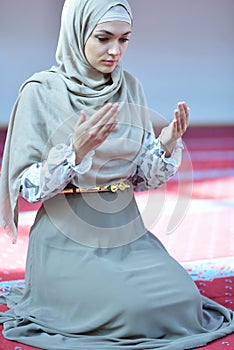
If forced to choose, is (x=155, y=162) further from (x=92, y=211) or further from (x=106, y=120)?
(x=106, y=120)

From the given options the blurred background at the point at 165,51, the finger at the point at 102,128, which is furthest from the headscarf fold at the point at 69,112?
the blurred background at the point at 165,51

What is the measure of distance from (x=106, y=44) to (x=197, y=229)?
172cm

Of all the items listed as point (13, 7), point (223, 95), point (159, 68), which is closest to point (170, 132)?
point (13, 7)

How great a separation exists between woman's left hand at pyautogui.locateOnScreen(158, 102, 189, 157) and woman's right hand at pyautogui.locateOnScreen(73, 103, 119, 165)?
10.4 inches

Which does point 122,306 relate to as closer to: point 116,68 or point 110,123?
point 110,123

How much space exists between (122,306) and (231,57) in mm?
6480

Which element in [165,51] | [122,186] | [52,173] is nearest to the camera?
[52,173]

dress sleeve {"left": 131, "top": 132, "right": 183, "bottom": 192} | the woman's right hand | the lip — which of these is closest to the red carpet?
dress sleeve {"left": 131, "top": 132, "right": 183, "bottom": 192}

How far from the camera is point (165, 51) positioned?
7629 millimetres

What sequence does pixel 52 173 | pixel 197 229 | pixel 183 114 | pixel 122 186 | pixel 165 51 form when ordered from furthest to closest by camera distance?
pixel 165 51 → pixel 197 229 → pixel 122 186 → pixel 183 114 → pixel 52 173

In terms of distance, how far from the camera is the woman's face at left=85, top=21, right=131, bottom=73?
209 cm

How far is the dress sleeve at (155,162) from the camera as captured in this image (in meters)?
2.26

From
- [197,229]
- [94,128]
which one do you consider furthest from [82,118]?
[197,229]

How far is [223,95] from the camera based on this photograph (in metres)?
8.12
